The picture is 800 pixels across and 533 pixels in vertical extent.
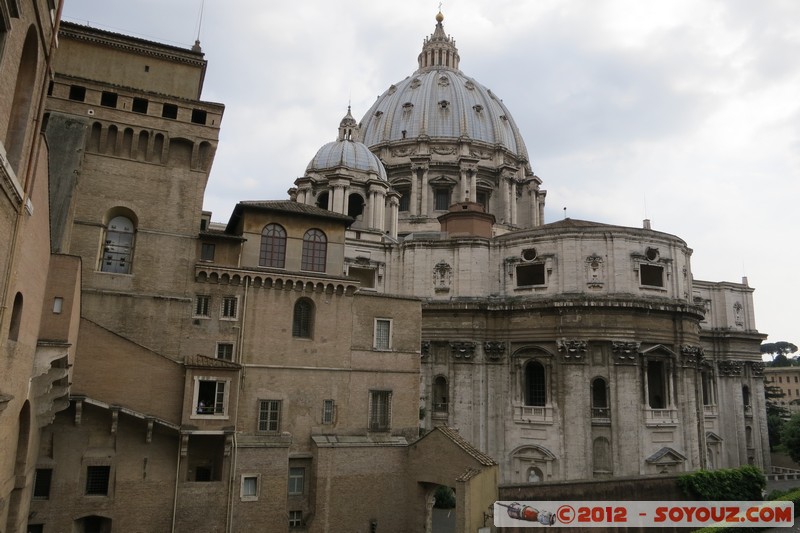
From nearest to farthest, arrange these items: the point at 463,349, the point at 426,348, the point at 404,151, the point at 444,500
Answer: the point at 444,500
the point at 463,349
the point at 426,348
the point at 404,151

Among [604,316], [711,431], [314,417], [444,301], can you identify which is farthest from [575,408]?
[314,417]

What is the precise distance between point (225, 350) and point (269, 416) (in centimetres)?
342

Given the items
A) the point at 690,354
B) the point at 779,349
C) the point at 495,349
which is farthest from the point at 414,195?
the point at 779,349

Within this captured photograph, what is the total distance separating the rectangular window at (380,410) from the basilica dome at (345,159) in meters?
29.4

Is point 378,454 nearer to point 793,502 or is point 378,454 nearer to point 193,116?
point 193,116

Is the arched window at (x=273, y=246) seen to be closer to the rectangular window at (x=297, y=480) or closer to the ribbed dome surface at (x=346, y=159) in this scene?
the rectangular window at (x=297, y=480)

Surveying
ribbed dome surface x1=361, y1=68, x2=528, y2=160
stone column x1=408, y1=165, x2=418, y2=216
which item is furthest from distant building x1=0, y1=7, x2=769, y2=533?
ribbed dome surface x1=361, y1=68, x2=528, y2=160

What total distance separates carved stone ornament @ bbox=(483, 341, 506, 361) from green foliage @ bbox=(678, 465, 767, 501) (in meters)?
14.3

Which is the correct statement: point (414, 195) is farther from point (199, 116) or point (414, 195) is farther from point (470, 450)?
point (470, 450)

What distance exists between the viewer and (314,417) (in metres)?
28.5

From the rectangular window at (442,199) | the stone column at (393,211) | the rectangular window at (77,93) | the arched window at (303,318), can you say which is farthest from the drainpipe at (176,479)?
the rectangular window at (442,199)

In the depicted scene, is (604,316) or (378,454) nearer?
(378,454)

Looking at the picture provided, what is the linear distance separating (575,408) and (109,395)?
2740cm

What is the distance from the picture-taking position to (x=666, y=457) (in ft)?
129
